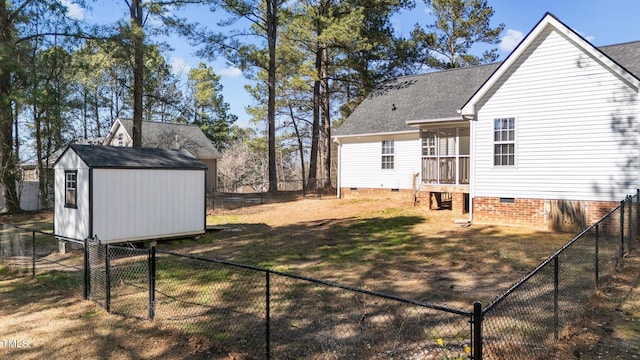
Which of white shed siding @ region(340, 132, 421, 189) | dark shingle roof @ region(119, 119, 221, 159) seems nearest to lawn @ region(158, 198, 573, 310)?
white shed siding @ region(340, 132, 421, 189)

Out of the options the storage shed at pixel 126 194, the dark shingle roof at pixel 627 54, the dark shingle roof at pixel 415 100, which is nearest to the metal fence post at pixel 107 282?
the storage shed at pixel 126 194

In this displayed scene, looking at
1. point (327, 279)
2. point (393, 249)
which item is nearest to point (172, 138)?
point (393, 249)

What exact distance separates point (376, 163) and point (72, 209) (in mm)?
14039

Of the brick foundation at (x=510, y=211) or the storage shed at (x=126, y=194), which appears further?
the brick foundation at (x=510, y=211)

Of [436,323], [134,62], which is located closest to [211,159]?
[134,62]

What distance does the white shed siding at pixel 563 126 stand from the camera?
11.6 m

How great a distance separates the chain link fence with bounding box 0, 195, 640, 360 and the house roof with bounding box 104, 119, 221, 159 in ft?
80.0

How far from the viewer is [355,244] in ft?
38.0

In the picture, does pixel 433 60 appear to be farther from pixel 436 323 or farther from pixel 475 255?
pixel 436 323

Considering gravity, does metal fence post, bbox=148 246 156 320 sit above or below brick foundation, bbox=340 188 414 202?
below

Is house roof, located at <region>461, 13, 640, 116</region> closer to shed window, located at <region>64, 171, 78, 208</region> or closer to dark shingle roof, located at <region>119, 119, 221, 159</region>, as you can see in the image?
shed window, located at <region>64, 171, 78, 208</region>

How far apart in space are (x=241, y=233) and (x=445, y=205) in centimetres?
851

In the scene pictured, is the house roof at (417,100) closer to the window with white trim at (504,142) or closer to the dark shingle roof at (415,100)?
the dark shingle roof at (415,100)

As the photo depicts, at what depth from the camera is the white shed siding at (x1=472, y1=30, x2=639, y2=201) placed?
11.6 m
